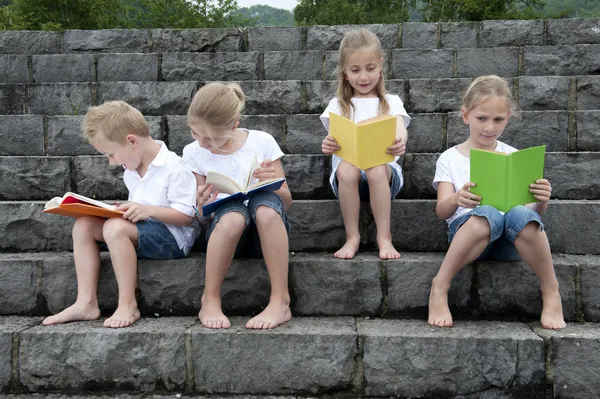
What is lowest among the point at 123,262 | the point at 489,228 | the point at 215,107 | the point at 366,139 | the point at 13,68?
the point at 123,262

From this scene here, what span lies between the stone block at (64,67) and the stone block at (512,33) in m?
3.40

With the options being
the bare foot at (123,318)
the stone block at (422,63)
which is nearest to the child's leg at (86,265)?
the bare foot at (123,318)

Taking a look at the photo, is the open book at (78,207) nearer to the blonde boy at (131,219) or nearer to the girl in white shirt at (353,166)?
the blonde boy at (131,219)

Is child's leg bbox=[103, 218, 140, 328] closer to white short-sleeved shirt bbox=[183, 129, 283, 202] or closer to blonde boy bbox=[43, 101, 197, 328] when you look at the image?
blonde boy bbox=[43, 101, 197, 328]

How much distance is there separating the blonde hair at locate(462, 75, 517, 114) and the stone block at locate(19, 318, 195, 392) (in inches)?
62.9

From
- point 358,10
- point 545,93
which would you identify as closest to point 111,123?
point 545,93

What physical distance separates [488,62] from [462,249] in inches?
108

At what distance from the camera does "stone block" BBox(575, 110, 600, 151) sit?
3402 millimetres

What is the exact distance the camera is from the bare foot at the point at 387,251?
8.57ft

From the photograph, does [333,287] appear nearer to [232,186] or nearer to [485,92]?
[232,186]

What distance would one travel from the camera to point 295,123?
3658mm

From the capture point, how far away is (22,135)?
372 centimetres

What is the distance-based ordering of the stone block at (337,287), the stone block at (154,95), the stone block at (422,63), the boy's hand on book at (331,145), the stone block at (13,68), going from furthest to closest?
the stone block at (13,68) < the stone block at (422,63) < the stone block at (154,95) < the boy's hand on book at (331,145) < the stone block at (337,287)

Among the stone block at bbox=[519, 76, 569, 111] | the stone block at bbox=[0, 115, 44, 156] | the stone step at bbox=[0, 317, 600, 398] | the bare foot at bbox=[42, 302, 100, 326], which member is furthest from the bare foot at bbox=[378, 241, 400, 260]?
the stone block at bbox=[0, 115, 44, 156]
